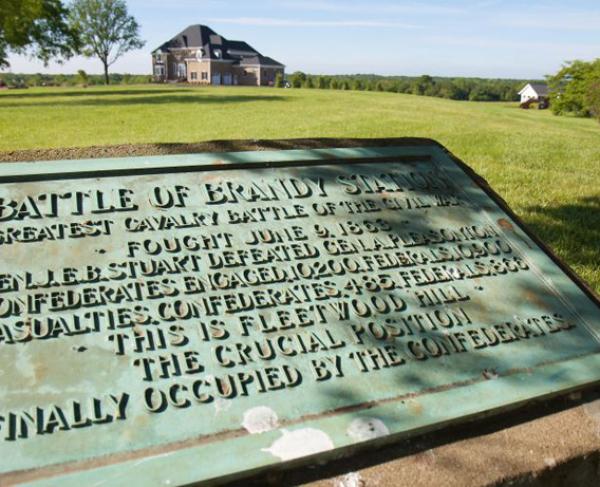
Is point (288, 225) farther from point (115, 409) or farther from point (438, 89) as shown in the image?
point (438, 89)

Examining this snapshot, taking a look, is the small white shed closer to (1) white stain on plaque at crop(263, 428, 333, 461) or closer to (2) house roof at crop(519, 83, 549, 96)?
(2) house roof at crop(519, 83, 549, 96)

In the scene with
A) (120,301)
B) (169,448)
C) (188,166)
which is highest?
(188,166)

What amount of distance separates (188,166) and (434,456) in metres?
1.67

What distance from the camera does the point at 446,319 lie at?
234 centimetres

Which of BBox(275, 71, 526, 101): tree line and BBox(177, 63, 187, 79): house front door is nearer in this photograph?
BBox(275, 71, 526, 101): tree line

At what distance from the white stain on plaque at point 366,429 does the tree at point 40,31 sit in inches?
1045

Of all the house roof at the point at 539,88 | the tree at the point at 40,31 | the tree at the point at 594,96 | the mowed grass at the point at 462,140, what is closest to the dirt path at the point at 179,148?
the mowed grass at the point at 462,140

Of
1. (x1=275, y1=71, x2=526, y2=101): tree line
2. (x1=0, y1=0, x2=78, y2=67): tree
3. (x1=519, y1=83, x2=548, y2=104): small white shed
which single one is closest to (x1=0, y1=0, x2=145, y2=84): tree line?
(x1=0, y1=0, x2=78, y2=67): tree

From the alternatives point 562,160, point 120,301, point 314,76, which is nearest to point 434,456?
point 120,301

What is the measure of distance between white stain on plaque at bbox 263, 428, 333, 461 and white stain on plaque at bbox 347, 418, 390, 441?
0.09m

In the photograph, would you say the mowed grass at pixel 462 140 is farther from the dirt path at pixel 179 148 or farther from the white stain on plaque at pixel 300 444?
Result: the white stain on plaque at pixel 300 444

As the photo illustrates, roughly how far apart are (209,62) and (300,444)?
2740 inches

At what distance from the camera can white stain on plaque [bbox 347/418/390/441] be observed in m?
1.82

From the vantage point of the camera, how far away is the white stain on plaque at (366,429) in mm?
1824
